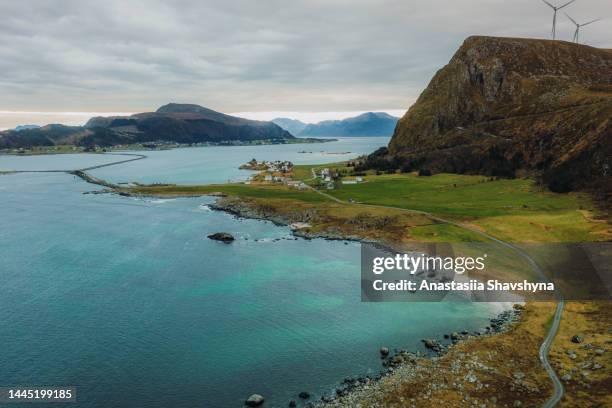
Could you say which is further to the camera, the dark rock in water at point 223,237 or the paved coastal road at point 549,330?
the dark rock in water at point 223,237

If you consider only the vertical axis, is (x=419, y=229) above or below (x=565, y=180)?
below

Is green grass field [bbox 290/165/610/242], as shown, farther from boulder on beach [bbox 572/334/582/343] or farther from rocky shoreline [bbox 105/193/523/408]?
boulder on beach [bbox 572/334/582/343]

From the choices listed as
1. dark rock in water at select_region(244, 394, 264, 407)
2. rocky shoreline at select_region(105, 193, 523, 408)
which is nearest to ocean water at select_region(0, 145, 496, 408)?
dark rock in water at select_region(244, 394, 264, 407)

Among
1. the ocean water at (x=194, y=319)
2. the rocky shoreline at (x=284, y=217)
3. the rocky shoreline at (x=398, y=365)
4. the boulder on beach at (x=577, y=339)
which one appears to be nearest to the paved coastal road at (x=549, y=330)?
the boulder on beach at (x=577, y=339)

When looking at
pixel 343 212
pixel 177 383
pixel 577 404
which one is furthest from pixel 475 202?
pixel 177 383

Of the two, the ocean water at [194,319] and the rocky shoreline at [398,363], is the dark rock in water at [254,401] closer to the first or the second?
the ocean water at [194,319]

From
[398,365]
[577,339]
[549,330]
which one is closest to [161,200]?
[398,365]

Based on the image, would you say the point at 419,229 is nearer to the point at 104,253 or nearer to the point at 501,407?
the point at 501,407
